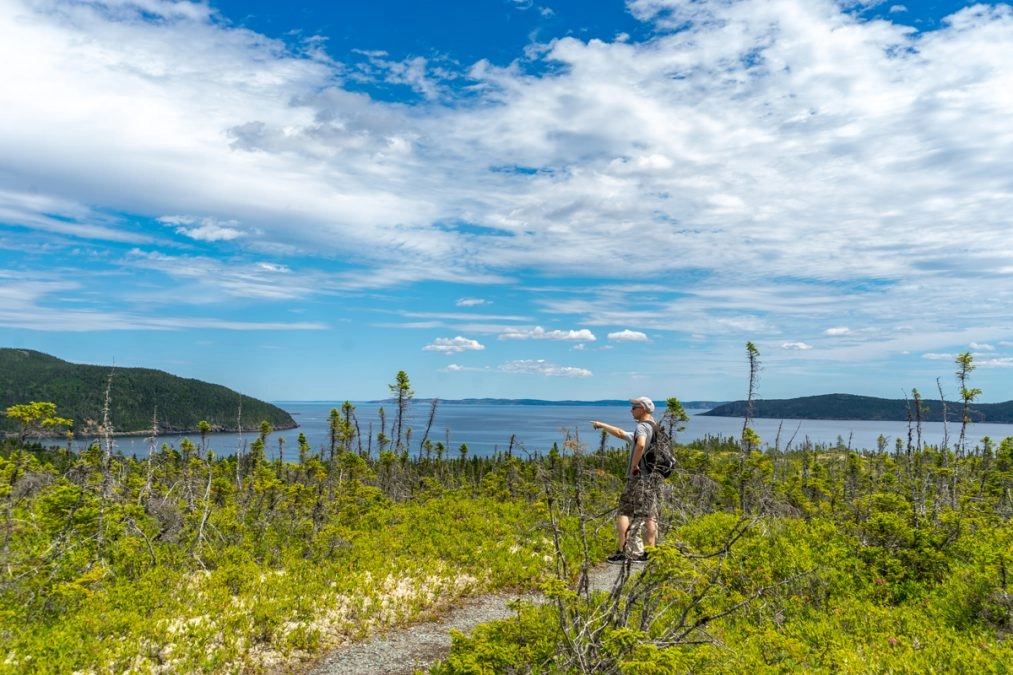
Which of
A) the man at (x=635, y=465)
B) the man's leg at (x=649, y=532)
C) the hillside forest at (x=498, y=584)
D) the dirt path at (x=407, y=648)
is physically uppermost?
the man at (x=635, y=465)

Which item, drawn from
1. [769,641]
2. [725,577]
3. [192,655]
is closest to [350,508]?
[192,655]

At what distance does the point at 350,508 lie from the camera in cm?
1611

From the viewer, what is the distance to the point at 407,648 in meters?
9.38

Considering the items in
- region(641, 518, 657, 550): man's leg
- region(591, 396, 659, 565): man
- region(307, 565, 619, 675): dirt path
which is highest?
region(591, 396, 659, 565): man

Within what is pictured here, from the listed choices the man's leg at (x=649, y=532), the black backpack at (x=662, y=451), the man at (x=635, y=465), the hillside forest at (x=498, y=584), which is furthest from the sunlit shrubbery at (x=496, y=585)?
the man at (x=635, y=465)

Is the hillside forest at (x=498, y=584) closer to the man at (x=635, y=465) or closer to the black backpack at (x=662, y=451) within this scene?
the black backpack at (x=662, y=451)

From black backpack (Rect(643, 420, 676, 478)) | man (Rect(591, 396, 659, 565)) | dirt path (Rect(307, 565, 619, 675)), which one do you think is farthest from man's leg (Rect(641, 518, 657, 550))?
dirt path (Rect(307, 565, 619, 675))

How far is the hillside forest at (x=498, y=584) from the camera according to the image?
654 cm

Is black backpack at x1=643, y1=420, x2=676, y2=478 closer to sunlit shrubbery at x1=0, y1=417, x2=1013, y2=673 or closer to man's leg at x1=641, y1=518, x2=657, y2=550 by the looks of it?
sunlit shrubbery at x1=0, y1=417, x2=1013, y2=673

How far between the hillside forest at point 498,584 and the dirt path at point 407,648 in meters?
0.42

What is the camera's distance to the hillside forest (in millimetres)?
6543

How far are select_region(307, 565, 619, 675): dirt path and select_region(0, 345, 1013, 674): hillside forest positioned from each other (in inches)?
16.5

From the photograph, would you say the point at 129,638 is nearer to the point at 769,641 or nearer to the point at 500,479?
the point at 769,641

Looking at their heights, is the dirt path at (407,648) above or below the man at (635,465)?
below
